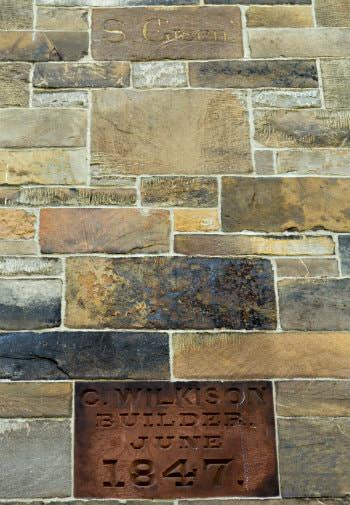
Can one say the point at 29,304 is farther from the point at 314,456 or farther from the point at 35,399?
the point at 314,456

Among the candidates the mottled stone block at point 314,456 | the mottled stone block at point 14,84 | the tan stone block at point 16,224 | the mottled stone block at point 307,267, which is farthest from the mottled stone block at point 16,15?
the mottled stone block at point 314,456

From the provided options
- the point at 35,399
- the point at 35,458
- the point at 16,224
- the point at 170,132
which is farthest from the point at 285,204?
the point at 35,458

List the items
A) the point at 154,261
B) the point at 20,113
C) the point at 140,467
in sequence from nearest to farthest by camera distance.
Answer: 1. the point at 140,467
2. the point at 154,261
3. the point at 20,113

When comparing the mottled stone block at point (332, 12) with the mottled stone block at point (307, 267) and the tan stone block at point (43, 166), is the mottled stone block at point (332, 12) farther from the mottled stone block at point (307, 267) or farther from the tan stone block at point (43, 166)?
the tan stone block at point (43, 166)

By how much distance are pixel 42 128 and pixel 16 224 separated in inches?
20.9

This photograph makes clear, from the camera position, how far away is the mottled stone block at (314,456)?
331cm

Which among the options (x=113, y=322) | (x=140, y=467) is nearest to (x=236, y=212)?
(x=113, y=322)

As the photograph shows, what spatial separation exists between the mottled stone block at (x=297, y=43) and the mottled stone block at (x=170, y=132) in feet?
1.04

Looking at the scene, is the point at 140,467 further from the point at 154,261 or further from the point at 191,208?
the point at 191,208

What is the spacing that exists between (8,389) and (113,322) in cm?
56

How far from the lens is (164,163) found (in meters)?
3.75

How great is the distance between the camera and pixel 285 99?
3.90 metres

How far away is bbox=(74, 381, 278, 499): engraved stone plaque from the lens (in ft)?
10.8

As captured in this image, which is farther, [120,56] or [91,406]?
[120,56]
